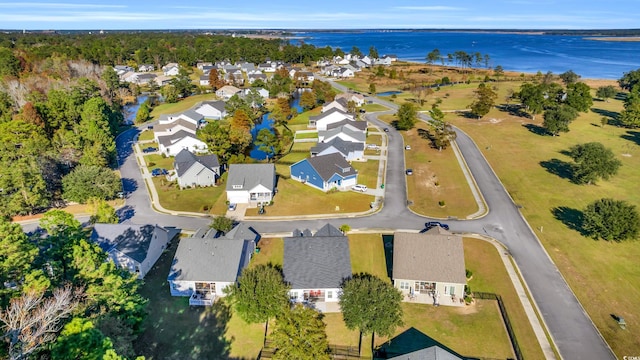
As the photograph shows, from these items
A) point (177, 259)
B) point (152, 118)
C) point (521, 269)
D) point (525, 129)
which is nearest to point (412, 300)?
point (521, 269)

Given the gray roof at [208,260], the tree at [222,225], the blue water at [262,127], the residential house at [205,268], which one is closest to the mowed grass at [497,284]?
the gray roof at [208,260]

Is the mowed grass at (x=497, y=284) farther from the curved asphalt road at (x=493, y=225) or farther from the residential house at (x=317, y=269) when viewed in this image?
the residential house at (x=317, y=269)

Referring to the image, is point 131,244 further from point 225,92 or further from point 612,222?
point 225,92

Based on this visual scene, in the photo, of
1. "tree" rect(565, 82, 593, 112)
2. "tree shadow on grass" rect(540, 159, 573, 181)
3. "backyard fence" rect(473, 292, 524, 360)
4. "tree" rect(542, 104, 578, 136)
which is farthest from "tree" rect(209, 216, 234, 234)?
"tree" rect(565, 82, 593, 112)

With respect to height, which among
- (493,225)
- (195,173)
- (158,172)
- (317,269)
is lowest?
(158,172)

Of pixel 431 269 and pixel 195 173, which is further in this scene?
pixel 195 173

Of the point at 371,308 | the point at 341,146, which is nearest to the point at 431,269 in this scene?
the point at 371,308

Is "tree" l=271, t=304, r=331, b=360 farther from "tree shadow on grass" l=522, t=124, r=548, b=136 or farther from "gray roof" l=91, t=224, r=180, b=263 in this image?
"tree shadow on grass" l=522, t=124, r=548, b=136

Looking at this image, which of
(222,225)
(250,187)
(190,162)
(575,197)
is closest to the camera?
(222,225)
